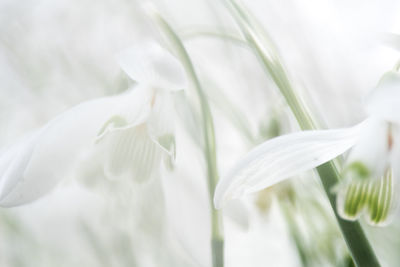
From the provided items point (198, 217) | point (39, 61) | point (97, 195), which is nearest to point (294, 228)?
point (198, 217)

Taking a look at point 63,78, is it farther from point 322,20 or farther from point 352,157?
point 352,157

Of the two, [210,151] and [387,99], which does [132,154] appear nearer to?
[210,151]

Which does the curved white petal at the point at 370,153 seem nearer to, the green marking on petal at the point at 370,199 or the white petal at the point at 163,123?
the green marking on petal at the point at 370,199

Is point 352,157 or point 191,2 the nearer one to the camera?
point 352,157

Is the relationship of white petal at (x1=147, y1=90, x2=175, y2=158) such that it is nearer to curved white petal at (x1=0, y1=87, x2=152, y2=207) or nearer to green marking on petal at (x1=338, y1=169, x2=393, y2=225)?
curved white petal at (x1=0, y1=87, x2=152, y2=207)

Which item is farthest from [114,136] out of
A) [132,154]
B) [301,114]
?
[301,114]

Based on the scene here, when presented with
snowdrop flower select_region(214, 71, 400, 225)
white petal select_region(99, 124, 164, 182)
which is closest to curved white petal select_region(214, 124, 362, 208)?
snowdrop flower select_region(214, 71, 400, 225)
